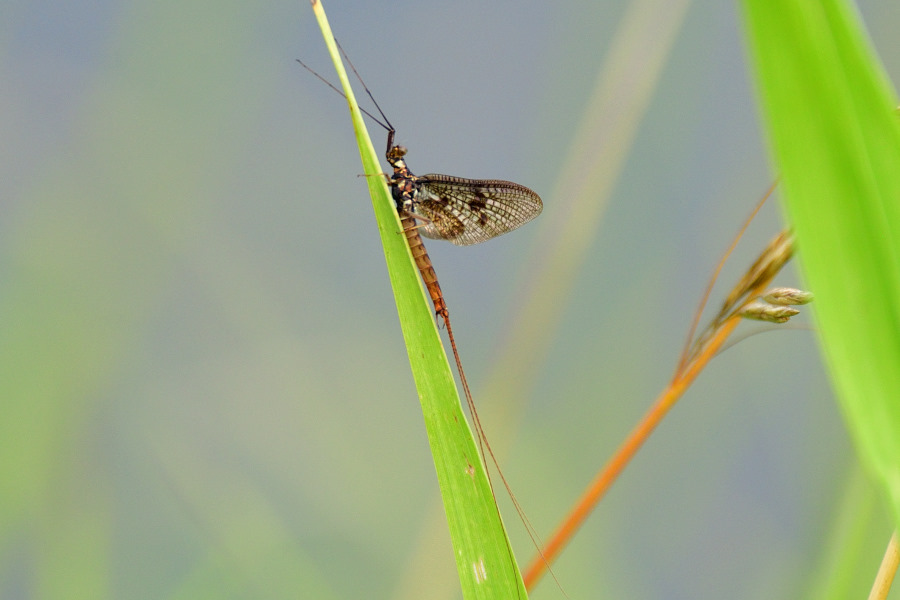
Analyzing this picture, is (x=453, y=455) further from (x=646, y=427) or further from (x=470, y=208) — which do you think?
(x=470, y=208)

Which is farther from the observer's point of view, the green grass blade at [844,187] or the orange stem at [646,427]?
the orange stem at [646,427]

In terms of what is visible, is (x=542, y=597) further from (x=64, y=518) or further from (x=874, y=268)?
(x=874, y=268)

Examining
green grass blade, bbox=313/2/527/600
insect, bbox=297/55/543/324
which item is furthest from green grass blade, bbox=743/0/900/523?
insect, bbox=297/55/543/324

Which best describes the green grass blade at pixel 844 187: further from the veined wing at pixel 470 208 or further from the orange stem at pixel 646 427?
the veined wing at pixel 470 208

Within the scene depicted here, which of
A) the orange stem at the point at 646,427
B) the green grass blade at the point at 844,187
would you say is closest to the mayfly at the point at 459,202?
the orange stem at the point at 646,427

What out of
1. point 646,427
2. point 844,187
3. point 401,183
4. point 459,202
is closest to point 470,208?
point 459,202

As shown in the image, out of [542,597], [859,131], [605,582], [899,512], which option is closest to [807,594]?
[605,582]

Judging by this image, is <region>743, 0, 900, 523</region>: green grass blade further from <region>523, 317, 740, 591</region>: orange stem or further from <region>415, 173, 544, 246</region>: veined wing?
<region>415, 173, 544, 246</region>: veined wing
